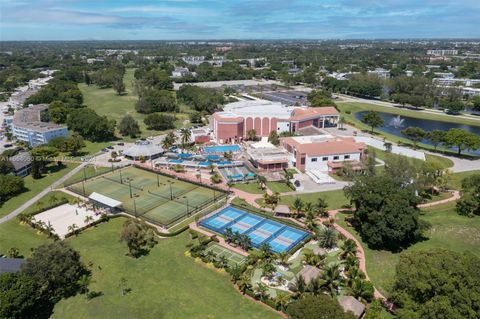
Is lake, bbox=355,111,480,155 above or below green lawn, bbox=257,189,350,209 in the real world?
above

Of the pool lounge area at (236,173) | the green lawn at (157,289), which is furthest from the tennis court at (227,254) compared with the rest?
the pool lounge area at (236,173)

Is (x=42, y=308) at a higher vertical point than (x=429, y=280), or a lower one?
lower

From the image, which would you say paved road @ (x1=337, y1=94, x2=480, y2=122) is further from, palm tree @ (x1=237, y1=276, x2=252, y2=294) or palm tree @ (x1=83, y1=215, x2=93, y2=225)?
palm tree @ (x1=83, y1=215, x2=93, y2=225)

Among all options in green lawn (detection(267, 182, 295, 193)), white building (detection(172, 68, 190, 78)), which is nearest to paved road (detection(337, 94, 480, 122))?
green lawn (detection(267, 182, 295, 193))

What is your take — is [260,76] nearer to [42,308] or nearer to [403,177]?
[403,177]

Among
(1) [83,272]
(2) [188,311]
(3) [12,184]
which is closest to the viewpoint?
(2) [188,311]

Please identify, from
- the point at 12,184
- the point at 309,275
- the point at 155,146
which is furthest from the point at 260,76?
the point at 309,275
